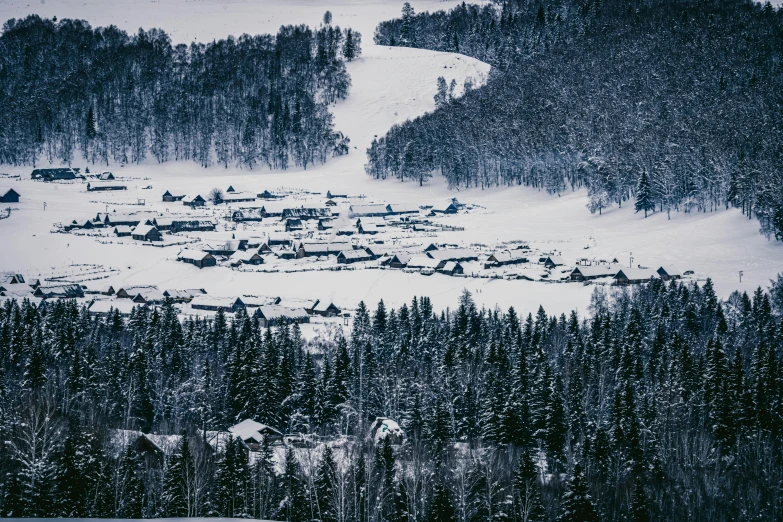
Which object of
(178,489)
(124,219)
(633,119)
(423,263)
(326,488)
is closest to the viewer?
(178,489)

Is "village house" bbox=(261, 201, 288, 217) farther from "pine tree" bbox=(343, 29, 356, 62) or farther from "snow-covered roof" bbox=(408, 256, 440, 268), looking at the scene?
"pine tree" bbox=(343, 29, 356, 62)

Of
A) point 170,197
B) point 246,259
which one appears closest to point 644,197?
point 246,259

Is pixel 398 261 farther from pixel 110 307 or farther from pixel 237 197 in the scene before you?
pixel 237 197

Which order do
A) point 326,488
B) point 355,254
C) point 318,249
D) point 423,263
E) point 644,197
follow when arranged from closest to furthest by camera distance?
point 326,488
point 423,263
point 355,254
point 318,249
point 644,197

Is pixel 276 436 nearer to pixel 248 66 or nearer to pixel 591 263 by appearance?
pixel 591 263

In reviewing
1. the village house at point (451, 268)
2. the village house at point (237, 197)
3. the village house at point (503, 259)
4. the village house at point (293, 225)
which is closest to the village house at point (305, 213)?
the village house at point (293, 225)

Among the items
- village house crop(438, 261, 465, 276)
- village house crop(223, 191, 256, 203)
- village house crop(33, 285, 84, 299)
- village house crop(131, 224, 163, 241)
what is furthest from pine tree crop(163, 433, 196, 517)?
village house crop(223, 191, 256, 203)
